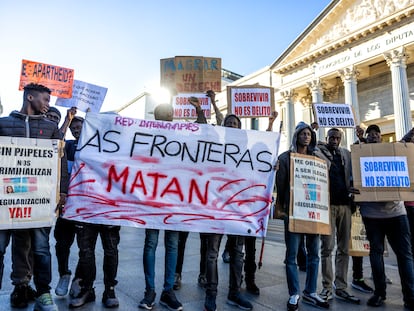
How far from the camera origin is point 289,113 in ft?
90.4

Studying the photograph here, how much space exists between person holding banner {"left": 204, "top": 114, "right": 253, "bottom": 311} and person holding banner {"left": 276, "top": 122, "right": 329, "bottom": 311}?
47cm

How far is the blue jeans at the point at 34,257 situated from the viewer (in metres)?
2.90

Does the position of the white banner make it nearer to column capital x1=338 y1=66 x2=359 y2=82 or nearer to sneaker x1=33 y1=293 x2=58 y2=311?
sneaker x1=33 y1=293 x2=58 y2=311

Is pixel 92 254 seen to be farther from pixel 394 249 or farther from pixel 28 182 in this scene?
pixel 394 249

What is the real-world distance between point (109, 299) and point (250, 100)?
456cm

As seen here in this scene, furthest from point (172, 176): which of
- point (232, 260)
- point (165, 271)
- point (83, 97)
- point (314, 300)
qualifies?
point (83, 97)

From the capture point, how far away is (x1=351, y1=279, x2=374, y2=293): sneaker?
4018mm

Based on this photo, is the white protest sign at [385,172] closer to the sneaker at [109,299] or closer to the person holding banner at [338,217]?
the person holding banner at [338,217]

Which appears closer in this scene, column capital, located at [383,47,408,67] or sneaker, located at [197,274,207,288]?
sneaker, located at [197,274,207,288]

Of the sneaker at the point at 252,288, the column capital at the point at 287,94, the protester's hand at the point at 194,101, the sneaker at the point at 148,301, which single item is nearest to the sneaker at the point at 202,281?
the sneaker at the point at 252,288

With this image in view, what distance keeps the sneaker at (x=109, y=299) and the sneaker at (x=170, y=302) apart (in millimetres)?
444

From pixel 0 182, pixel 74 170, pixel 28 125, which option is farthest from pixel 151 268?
pixel 28 125

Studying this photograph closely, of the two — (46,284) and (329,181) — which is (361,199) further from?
(46,284)

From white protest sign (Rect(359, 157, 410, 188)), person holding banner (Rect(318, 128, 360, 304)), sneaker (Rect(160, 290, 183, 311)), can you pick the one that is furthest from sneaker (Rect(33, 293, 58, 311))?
white protest sign (Rect(359, 157, 410, 188))
